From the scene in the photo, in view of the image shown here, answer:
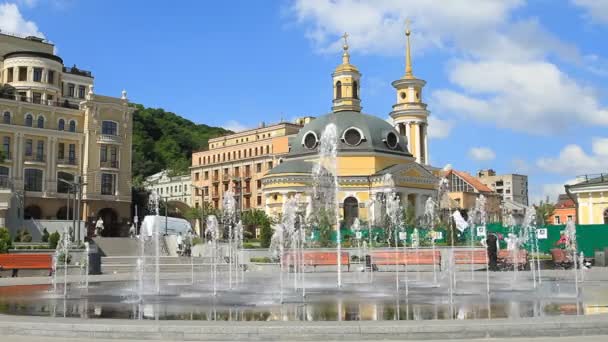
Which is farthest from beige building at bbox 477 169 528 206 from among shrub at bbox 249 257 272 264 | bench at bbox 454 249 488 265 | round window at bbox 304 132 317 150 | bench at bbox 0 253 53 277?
bench at bbox 0 253 53 277

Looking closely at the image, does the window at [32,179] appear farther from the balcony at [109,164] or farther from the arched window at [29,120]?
the balcony at [109,164]

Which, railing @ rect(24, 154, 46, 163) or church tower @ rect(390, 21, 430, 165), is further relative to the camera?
church tower @ rect(390, 21, 430, 165)

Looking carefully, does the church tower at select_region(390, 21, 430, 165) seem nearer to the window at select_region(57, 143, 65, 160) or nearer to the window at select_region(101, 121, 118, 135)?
the window at select_region(101, 121, 118, 135)

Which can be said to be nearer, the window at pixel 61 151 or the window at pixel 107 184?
the window at pixel 61 151

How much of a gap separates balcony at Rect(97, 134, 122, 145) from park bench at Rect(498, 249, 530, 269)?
4203cm

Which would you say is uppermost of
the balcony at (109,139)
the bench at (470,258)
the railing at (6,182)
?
the balcony at (109,139)

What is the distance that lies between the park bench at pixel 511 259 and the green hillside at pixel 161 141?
76.4 meters

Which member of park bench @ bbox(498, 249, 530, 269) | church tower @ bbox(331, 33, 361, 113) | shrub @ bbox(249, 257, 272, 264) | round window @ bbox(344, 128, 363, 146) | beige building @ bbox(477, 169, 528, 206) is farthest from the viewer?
beige building @ bbox(477, 169, 528, 206)

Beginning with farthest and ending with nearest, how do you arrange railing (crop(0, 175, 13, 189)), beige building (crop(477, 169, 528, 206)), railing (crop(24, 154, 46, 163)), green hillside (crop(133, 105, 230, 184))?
1. beige building (crop(477, 169, 528, 206))
2. green hillside (crop(133, 105, 230, 184))
3. railing (crop(24, 154, 46, 163))
4. railing (crop(0, 175, 13, 189))

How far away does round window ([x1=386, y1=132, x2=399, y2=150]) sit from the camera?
66562mm

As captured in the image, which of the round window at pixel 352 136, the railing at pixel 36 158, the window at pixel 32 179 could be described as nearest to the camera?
the window at pixel 32 179

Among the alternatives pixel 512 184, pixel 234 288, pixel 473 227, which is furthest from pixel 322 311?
pixel 512 184

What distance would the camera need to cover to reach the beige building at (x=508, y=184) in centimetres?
15512

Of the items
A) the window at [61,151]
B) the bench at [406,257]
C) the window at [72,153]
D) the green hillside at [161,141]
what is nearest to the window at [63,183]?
the window at [72,153]
